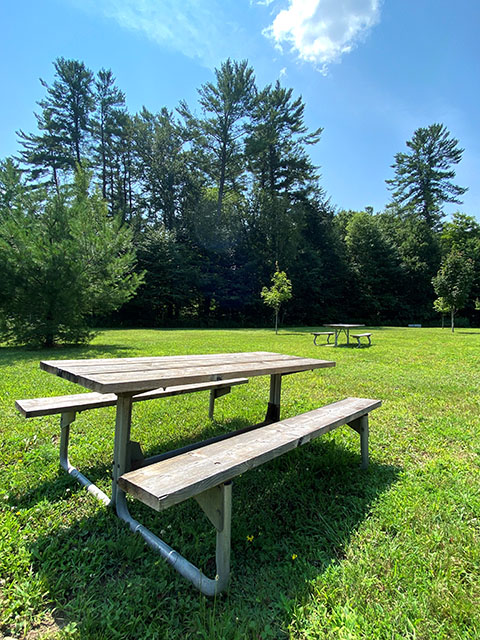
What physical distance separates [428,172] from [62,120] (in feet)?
105

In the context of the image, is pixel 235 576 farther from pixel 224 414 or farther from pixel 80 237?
pixel 80 237

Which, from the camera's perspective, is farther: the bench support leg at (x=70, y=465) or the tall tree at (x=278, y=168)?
the tall tree at (x=278, y=168)

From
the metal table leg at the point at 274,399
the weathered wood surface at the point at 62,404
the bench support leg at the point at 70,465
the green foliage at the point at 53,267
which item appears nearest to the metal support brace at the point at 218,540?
the bench support leg at the point at 70,465

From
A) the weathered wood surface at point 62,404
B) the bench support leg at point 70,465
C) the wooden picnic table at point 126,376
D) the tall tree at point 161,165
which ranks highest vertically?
the tall tree at point 161,165

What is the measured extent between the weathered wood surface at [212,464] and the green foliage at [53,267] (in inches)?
342

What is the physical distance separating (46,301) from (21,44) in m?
6.94

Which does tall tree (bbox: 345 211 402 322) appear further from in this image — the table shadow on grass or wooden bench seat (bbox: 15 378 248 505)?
wooden bench seat (bbox: 15 378 248 505)

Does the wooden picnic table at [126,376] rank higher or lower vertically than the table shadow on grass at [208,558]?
higher

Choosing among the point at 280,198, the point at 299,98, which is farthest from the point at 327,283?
the point at 299,98

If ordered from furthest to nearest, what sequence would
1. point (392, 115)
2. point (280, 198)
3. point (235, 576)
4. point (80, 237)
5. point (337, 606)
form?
1. point (280, 198)
2. point (392, 115)
3. point (80, 237)
4. point (235, 576)
5. point (337, 606)

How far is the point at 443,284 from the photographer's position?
15594 millimetres

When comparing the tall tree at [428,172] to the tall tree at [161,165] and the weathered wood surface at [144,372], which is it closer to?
the tall tree at [161,165]

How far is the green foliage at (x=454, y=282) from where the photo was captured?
15.1m

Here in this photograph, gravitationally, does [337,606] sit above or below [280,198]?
below
